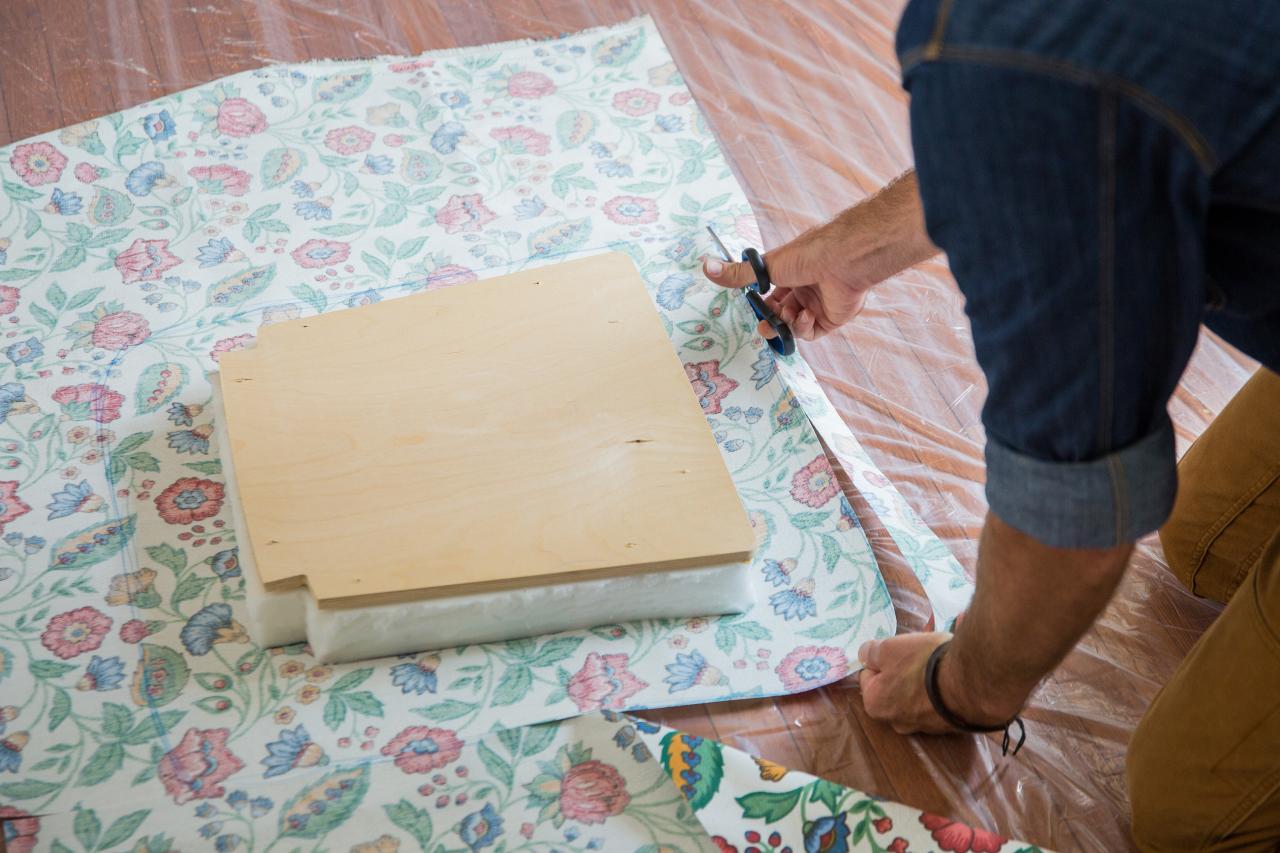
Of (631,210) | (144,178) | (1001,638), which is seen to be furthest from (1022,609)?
(144,178)

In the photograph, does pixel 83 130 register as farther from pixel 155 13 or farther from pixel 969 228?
pixel 969 228

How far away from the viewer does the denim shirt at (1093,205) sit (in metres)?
0.69

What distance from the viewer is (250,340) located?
160 centimetres

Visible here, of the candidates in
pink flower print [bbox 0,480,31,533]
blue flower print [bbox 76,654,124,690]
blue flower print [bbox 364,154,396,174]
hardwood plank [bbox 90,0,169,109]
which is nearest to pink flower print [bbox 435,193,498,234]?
blue flower print [bbox 364,154,396,174]

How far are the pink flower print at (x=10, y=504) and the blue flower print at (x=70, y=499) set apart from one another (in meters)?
0.03

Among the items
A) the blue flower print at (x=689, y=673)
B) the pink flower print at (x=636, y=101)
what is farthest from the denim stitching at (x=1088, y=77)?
the pink flower print at (x=636, y=101)

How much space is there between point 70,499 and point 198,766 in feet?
1.36

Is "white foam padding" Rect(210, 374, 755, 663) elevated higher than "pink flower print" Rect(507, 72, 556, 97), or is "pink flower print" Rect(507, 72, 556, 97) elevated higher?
"pink flower print" Rect(507, 72, 556, 97)

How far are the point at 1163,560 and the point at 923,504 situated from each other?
31 centimetres

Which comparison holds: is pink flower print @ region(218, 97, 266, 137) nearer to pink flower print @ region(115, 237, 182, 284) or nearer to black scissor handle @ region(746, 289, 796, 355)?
pink flower print @ region(115, 237, 182, 284)

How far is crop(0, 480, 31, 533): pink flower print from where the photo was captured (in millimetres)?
1381

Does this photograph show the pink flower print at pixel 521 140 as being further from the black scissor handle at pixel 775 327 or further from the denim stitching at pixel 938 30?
the denim stitching at pixel 938 30

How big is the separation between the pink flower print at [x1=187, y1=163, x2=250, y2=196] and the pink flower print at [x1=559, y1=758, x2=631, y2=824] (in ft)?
3.55

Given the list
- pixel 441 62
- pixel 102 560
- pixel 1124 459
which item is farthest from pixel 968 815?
pixel 441 62
